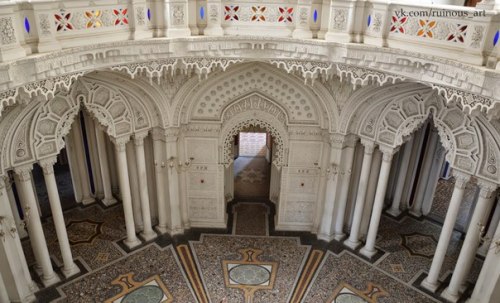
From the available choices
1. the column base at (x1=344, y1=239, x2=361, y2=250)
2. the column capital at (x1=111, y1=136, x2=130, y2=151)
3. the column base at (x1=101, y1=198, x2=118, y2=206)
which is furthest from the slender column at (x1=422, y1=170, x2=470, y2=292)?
the column base at (x1=101, y1=198, x2=118, y2=206)

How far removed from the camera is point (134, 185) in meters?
7.17

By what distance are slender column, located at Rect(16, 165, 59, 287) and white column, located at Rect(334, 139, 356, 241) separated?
4683 mm

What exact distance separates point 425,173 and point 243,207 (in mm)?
3623

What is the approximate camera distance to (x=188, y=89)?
6430mm

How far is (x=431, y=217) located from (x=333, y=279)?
9.63 ft

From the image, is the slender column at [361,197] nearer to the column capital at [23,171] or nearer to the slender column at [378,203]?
the slender column at [378,203]

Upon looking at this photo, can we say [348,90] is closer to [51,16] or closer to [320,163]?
[320,163]

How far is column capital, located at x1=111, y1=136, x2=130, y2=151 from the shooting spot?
640 centimetres

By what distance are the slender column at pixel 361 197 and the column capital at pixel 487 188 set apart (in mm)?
1621

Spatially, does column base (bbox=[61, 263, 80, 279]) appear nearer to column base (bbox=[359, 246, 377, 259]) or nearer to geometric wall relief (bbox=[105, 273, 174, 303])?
geometric wall relief (bbox=[105, 273, 174, 303])

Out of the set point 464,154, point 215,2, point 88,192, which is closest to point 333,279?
point 464,154

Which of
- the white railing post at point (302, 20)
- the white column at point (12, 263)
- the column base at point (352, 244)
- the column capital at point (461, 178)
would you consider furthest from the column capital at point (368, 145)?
the white column at point (12, 263)

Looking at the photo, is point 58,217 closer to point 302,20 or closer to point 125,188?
point 125,188

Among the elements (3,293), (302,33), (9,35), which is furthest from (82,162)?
(302,33)
